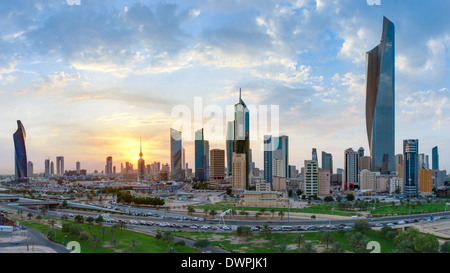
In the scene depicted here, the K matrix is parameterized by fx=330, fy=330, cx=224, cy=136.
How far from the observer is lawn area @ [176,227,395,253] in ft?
17.9

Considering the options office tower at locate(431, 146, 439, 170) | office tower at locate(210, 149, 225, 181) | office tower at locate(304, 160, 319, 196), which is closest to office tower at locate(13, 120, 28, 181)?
office tower at locate(210, 149, 225, 181)

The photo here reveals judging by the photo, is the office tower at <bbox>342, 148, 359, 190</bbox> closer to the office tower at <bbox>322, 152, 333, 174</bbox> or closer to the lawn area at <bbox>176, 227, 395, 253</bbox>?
the office tower at <bbox>322, 152, 333, 174</bbox>

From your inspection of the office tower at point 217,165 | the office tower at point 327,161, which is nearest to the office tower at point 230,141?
the office tower at point 217,165

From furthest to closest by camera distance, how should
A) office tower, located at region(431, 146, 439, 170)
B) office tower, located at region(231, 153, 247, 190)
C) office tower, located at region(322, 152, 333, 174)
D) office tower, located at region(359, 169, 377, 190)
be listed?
office tower, located at region(322, 152, 333, 174), office tower, located at region(431, 146, 439, 170), office tower, located at region(359, 169, 377, 190), office tower, located at region(231, 153, 247, 190)

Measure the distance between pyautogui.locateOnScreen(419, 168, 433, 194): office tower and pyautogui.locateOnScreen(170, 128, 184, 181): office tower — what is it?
25811mm

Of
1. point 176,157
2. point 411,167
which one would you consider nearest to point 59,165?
point 176,157

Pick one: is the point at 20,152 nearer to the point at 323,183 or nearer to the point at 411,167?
the point at 323,183

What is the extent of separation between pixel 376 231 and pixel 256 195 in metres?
6.53

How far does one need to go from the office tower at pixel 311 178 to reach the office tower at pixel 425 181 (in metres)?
7.36
